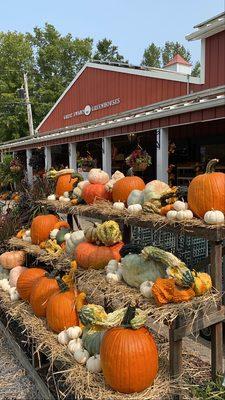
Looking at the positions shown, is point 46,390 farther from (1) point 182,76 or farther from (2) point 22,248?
(1) point 182,76

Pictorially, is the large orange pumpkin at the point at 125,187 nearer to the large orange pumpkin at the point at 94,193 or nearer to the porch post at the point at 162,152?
the large orange pumpkin at the point at 94,193

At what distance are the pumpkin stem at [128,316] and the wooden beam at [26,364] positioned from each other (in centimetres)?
86

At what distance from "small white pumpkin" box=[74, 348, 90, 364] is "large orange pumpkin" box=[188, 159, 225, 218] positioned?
51.1 inches

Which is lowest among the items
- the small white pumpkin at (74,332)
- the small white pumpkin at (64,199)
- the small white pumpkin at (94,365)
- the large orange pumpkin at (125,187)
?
the small white pumpkin at (94,365)

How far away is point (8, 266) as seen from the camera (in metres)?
4.69

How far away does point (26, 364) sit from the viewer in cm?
336

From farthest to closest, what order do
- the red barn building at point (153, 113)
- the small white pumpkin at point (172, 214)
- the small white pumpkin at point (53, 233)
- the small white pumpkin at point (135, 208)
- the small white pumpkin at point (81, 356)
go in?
the red barn building at point (153, 113) < the small white pumpkin at point (53, 233) < the small white pumpkin at point (135, 208) < the small white pumpkin at point (81, 356) < the small white pumpkin at point (172, 214)

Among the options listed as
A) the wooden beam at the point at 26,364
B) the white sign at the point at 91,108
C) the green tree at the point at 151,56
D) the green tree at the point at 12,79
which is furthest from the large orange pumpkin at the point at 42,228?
the green tree at the point at 151,56

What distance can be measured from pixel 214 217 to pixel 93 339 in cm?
129

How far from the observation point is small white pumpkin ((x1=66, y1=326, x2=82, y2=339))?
10.1ft

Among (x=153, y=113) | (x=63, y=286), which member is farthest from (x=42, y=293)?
(x=153, y=113)

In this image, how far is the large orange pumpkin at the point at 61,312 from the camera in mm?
3182

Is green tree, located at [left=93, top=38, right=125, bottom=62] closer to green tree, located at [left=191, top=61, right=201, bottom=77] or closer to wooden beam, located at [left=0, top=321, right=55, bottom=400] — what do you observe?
green tree, located at [left=191, top=61, right=201, bottom=77]

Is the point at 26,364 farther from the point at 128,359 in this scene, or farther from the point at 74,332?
the point at 128,359
